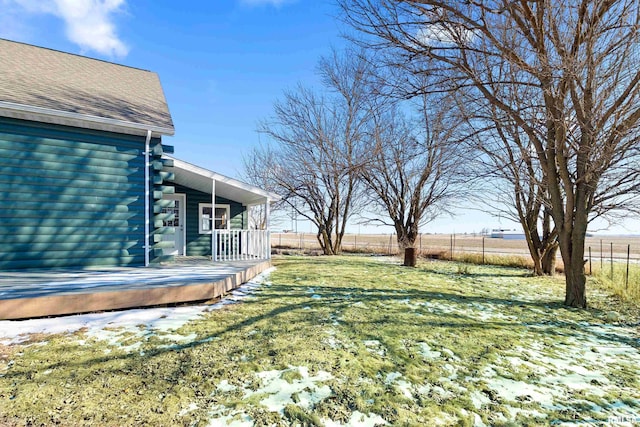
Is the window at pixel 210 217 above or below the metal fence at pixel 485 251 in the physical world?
above

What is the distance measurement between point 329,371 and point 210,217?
27.8 ft

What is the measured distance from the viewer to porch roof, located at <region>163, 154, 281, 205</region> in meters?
7.64

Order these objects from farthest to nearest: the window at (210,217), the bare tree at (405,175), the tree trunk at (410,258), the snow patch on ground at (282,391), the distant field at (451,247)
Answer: the distant field at (451,247) < the bare tree at (405,175) < the tree trunk at (410,258) < the window at (210,217) < the snow patch on ground at (282,391)

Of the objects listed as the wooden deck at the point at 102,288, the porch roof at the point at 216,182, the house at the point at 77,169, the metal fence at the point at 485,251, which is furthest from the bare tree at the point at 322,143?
the wooden deck at the point at 102,288

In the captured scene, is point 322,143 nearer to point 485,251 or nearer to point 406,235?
point 406,235

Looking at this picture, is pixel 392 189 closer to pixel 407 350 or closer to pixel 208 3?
pixel 208 3

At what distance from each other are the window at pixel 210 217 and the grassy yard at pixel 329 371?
19.8 ft

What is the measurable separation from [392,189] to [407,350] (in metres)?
11.7

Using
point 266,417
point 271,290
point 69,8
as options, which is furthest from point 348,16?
point 69,8

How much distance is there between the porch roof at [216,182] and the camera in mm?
7637

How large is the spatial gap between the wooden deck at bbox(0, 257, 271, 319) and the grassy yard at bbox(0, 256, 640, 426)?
29.1 inches

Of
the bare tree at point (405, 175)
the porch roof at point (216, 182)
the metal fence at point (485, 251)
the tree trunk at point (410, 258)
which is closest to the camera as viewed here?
the porch roof at point (216, 182)

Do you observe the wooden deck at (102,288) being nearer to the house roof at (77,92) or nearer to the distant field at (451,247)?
the house roof at (77,92)

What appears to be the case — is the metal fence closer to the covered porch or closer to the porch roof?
the covered porch
